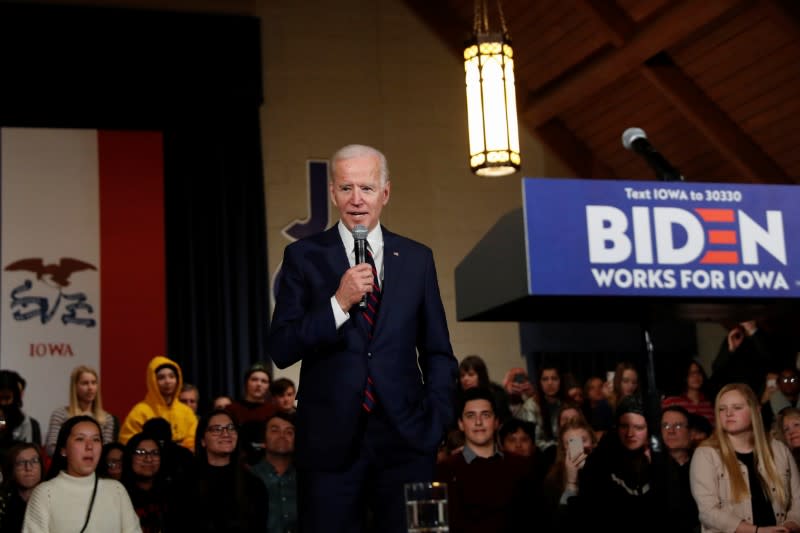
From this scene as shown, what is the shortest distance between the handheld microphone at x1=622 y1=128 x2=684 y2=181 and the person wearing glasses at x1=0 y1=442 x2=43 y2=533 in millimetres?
2870

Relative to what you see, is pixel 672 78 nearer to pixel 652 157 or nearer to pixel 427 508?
pixel 652 157

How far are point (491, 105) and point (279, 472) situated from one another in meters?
2.01

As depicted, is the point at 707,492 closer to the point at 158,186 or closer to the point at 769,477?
the point at 769,477

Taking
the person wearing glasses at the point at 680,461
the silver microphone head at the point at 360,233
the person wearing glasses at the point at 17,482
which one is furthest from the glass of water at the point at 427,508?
the person wearing glasses at the point at 17,482

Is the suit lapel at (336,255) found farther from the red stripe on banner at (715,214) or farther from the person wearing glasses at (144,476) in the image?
the person wearing glasses at (144,476)

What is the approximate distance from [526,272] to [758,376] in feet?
14.5

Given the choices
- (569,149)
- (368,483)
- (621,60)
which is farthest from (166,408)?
(368,483)

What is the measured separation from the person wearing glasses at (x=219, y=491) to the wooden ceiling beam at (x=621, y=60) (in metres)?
3.46

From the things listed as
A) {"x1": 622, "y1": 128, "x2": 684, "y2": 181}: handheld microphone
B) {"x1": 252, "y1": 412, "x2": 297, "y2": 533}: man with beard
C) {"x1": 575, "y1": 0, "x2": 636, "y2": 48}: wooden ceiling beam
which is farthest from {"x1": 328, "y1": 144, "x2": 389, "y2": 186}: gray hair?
{"x1": 575, "y1": 0, "x2": 636, "y2": 48}: wooden ceiling beam

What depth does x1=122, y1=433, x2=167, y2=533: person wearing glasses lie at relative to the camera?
4.47 metres

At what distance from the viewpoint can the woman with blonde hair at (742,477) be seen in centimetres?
375

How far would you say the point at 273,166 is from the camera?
26.0 ft

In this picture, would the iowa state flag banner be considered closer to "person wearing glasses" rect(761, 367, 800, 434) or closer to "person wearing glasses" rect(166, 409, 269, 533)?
"person wearing glasses" rect(166, 409, 269, 533)

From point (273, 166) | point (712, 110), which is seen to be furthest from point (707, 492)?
point (273, 166)
